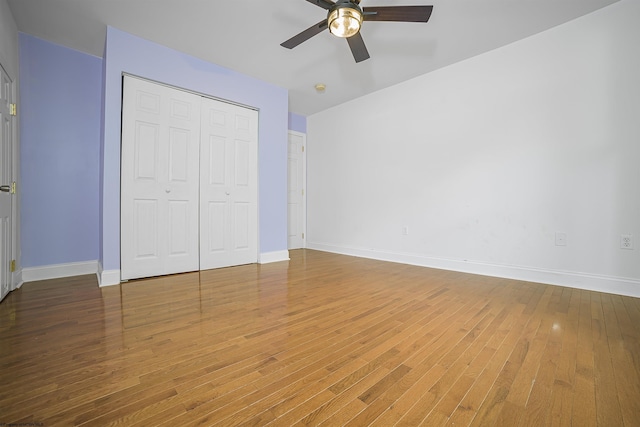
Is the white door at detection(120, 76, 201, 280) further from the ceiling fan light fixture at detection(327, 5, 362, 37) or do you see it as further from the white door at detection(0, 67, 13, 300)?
the ceiling fan light fixture at detection(327, 5, 362, 37)

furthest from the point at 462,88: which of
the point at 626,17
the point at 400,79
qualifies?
the point at 626,17

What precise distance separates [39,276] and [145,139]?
1921 millimetres

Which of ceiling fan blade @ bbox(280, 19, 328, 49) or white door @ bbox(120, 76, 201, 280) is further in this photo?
white door @ bbox(120, 76, 201, 280)

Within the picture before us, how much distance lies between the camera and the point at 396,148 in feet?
13.6

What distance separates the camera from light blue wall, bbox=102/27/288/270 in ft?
9.12

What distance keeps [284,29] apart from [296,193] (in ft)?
10.1

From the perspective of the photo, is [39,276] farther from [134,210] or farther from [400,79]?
[400,79]

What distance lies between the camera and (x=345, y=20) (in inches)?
78.5

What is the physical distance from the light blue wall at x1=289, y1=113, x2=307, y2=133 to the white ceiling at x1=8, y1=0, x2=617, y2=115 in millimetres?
1638

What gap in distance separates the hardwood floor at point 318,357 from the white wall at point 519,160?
620 millimetres

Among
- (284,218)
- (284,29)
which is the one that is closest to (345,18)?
(284,29)

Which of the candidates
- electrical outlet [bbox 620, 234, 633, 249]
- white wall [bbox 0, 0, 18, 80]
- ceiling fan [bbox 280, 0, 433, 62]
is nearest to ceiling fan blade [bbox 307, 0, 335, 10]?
ceiling fan [bbox 280, 0, 433, 62]

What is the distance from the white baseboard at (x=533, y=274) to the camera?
247cm

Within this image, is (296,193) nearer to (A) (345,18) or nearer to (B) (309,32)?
(B) (309,32)
